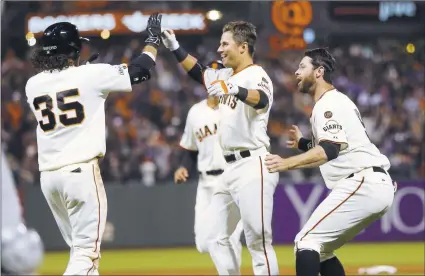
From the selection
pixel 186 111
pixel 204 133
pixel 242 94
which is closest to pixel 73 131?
pixel 242 94

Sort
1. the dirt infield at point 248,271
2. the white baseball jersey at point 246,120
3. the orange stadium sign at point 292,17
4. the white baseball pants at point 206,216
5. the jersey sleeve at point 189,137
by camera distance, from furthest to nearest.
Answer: the orange stadium sign at point 292,17 < the dirt infield at point 248,271 < the jersey sleeve at point 189,137 < the white baseball pants at point 206,216 < the white baseball jersey at point 246,120

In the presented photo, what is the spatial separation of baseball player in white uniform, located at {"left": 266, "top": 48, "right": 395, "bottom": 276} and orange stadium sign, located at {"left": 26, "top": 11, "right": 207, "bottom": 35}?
32.2 feet

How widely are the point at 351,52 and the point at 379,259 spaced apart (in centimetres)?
919

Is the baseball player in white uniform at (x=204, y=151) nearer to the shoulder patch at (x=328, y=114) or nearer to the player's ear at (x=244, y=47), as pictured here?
the player's ear at (x=244, y=47)

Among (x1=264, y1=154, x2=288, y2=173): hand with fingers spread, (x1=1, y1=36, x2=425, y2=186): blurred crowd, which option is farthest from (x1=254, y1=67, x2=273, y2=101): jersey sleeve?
(x1=1, y1=36, x2=425, y2=186): blurred crowd

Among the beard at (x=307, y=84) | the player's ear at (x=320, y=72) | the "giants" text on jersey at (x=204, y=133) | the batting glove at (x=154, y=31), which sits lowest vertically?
the "giants" text on jersey at (x=204, y=133)

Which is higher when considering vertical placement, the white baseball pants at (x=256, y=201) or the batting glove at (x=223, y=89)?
the batting glove at (x=223, y=89)

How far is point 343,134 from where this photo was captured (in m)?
6.25

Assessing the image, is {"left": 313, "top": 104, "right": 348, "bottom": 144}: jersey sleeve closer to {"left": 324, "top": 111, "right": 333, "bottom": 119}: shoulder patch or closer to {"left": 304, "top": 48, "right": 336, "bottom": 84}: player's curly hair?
{"left": 324, "top": 111, "right": 333, "bottom": 119}: shoulder patch

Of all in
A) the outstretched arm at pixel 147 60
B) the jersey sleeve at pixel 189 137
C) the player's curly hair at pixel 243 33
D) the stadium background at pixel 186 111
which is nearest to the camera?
the outstretched arm at pixel 147 60

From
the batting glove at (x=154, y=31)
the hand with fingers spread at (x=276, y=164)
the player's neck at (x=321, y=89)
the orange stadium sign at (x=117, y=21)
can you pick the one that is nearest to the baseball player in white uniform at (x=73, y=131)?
the batting glove at (x=154, y=31)

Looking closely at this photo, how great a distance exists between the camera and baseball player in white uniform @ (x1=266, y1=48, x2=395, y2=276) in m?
6.16

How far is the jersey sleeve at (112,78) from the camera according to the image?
20.1ft

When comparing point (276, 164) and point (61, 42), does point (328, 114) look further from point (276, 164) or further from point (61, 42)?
point (61, 42)
